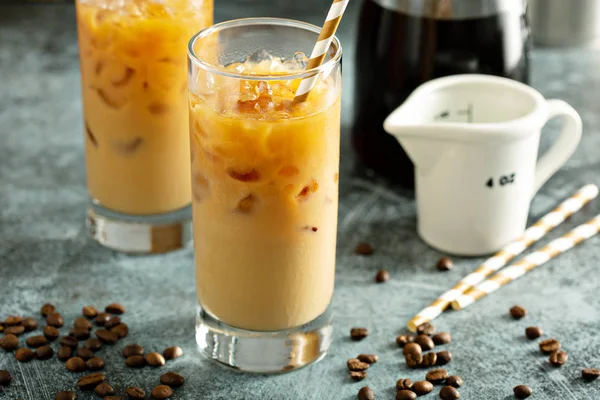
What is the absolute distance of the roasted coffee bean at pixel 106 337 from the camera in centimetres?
152

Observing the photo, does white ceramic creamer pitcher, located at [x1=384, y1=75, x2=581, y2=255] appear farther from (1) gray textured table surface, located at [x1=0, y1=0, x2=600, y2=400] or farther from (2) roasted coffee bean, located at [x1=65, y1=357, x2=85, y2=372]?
(2) roasted coffee bean, located at [x1=65, y1=357, x2=85, y2=372]

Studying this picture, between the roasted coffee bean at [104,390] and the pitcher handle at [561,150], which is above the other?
→ the pitcher handle at [561,150]

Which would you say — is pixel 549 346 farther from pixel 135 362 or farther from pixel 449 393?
pixel 135 362

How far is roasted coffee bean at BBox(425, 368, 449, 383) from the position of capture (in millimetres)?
1438

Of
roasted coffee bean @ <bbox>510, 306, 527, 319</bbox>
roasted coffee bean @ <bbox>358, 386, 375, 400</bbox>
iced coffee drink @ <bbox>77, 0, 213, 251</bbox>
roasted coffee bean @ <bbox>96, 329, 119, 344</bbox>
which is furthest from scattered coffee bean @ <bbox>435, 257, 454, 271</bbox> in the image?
roasted coffee bean @ <bbox>96, 329, 119, 344</bbox>

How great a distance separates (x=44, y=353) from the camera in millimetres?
1483

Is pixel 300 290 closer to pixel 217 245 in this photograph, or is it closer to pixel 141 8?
pixel 217 245

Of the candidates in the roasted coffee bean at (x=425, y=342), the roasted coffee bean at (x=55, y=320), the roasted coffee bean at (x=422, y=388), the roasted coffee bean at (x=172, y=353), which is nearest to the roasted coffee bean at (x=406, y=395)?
the roasted coffee bean at (x=422, y=388)

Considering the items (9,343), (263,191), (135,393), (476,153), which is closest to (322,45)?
(263,191)

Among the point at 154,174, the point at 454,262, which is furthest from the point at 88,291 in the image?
the point at 454,262

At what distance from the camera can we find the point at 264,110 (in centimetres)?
130

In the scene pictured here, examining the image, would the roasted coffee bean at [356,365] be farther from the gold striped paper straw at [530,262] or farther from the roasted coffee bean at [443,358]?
the gold striped paper straw at [530,262]

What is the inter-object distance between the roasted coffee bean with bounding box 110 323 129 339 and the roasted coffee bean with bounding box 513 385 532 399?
61 centimetres

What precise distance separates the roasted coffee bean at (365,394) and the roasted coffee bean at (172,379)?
0.27 metres
